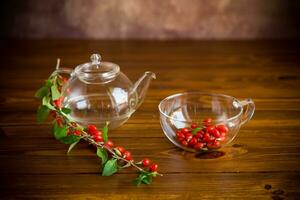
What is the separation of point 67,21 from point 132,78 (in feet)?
2.26

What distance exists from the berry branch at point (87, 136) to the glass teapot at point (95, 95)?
0.08 feet

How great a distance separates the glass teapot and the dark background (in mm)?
1009

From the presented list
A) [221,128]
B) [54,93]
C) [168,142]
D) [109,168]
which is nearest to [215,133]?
[221,128]

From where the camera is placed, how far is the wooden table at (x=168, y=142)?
0.91 metres

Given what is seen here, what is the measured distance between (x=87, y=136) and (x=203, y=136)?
0.23 m

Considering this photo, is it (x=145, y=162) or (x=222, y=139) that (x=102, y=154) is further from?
(x=222, y=139)

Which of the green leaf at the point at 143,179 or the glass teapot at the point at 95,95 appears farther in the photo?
the glass teapot at the point at 95,95

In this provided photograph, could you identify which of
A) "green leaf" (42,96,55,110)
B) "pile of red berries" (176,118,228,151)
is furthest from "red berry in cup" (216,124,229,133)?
"green leaf" (42,96,55,110)

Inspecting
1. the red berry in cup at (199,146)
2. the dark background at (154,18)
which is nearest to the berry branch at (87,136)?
the red berry in cup at (199,146)

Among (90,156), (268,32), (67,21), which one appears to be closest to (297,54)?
(268,32)

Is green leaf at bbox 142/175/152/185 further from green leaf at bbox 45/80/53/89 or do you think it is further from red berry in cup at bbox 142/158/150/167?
green leaf at bbox 45/80/53/89

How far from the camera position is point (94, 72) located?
1137 mm

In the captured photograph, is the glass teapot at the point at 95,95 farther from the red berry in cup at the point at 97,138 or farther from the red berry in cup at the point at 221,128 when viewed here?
the red berry in cup at the point at 221,128

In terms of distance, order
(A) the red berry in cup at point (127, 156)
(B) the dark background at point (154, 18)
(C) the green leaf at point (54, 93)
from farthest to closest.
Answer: (B) the dark background at point (154, 18), (C) the green leaf at point (54, 93), (A) the red berry in cup at point (127, 156)
